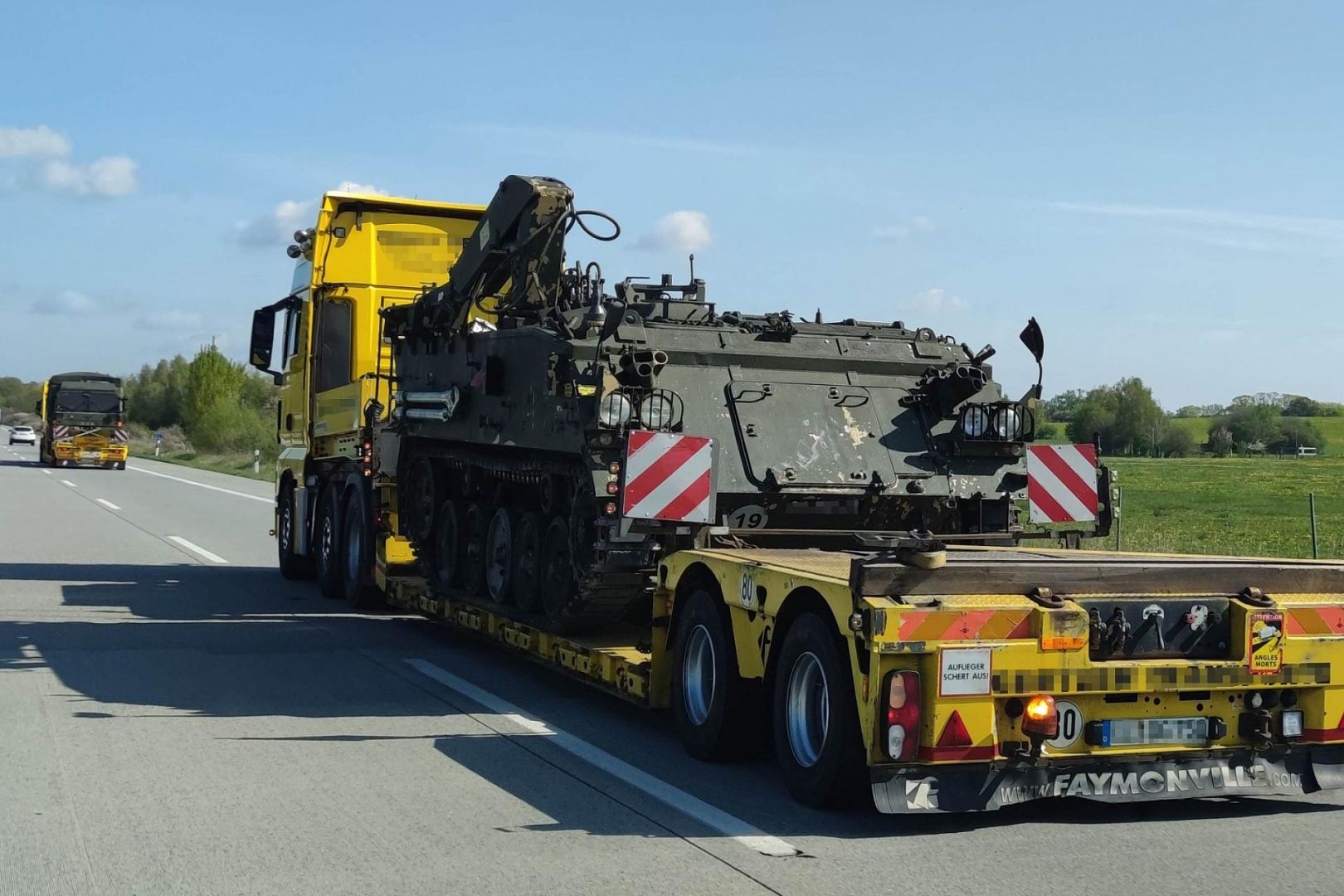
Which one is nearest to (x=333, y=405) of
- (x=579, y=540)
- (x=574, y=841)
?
(x=579, y=540)

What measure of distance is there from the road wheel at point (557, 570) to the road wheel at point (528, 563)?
0.45ft

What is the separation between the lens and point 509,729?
28.3ft

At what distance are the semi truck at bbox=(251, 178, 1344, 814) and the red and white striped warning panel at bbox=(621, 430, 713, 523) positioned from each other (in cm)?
2

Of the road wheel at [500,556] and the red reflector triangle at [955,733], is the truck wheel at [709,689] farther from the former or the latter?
the road wheel at [500,556]

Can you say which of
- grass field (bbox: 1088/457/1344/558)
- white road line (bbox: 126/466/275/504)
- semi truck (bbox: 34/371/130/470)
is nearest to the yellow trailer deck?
grass field (bbox: 1088/457/1344/558)

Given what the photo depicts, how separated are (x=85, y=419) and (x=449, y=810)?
1959 inches

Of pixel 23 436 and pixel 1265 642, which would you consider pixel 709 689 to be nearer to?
pixel 1265 642

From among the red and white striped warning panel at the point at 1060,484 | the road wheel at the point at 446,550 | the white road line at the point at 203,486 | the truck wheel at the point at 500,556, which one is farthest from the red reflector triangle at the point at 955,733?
the white road line at the point at 203,486

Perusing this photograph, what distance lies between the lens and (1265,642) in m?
6.73

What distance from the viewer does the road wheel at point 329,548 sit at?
15375 mm

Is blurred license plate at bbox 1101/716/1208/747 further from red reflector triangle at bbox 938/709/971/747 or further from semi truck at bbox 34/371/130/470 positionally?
semi truck at bbox 34/371/130/470

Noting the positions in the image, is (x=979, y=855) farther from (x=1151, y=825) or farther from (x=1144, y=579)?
(x=1144, y=579)

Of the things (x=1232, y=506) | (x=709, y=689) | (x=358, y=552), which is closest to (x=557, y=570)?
(x=709, y=689)

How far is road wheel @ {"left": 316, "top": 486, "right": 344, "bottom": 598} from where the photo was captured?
15375 mm
